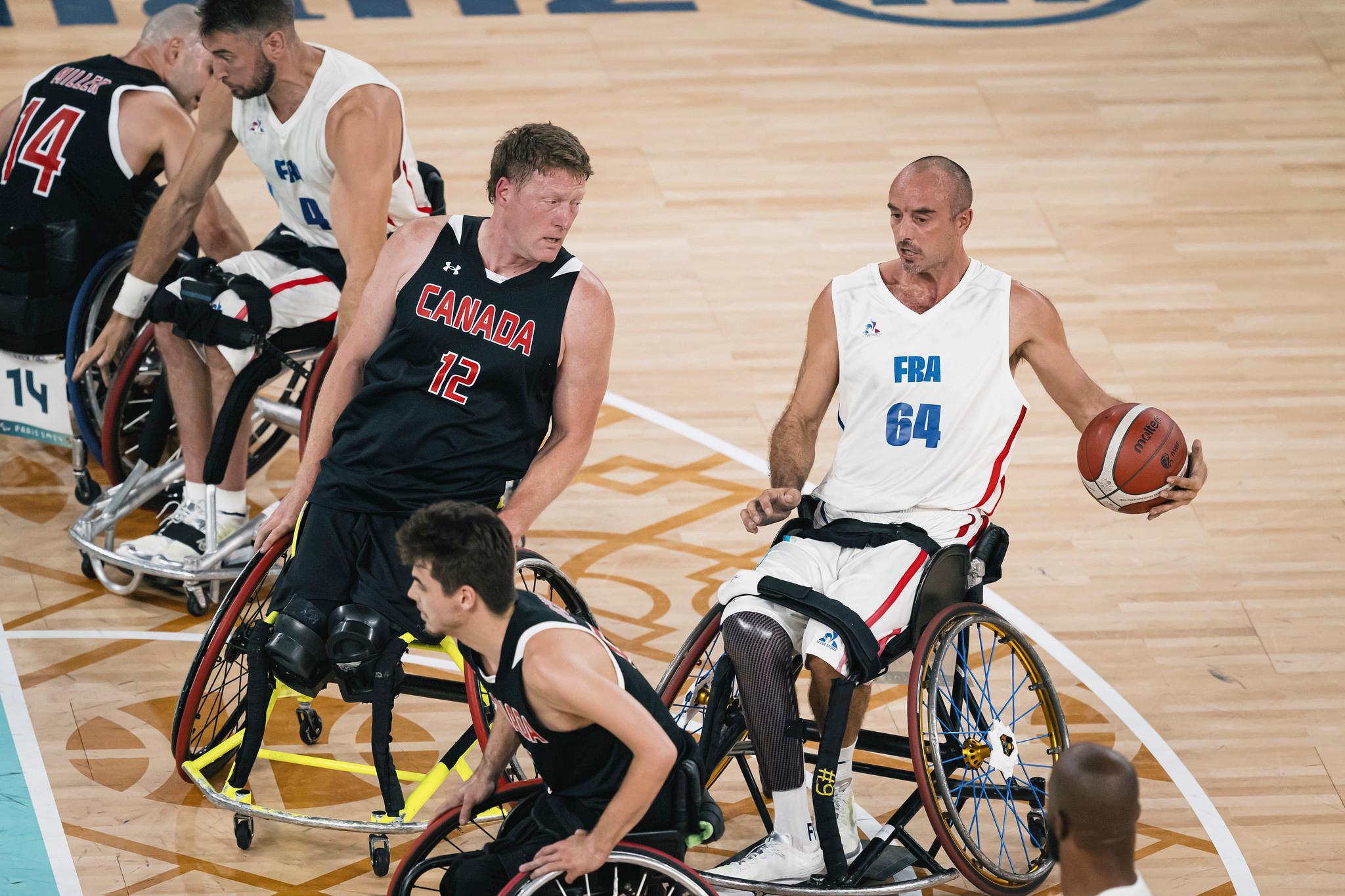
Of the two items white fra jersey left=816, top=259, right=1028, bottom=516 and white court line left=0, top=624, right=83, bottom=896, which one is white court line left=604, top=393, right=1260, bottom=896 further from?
white court line left=0, top=624, right=83, bottom=896

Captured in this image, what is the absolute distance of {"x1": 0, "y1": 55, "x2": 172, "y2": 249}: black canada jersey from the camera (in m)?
5.27

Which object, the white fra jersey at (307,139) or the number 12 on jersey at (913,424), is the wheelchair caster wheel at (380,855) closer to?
the number 12 on jersey at (913,424)

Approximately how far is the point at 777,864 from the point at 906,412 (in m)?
1.09

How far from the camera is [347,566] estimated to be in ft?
13.5

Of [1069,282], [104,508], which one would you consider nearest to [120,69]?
[104,508]

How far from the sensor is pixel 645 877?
132 inches

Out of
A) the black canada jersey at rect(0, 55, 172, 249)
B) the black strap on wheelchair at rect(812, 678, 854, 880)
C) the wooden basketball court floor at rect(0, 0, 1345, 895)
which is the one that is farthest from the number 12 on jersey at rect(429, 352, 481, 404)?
the black canada jersey at rect(0, 55, 172, 249)

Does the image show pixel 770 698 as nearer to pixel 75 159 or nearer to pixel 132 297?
pixel 132 297

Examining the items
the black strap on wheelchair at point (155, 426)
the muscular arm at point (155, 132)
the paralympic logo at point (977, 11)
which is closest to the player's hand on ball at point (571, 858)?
the black strap on wheelchair at point (155, 426)

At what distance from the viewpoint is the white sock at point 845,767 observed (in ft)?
13.1

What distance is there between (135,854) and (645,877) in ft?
4.41

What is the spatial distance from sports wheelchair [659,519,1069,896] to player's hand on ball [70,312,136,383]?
1.99m

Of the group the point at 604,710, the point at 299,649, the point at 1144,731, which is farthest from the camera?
the point at 1144,731

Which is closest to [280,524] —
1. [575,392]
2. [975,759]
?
[575,392]
